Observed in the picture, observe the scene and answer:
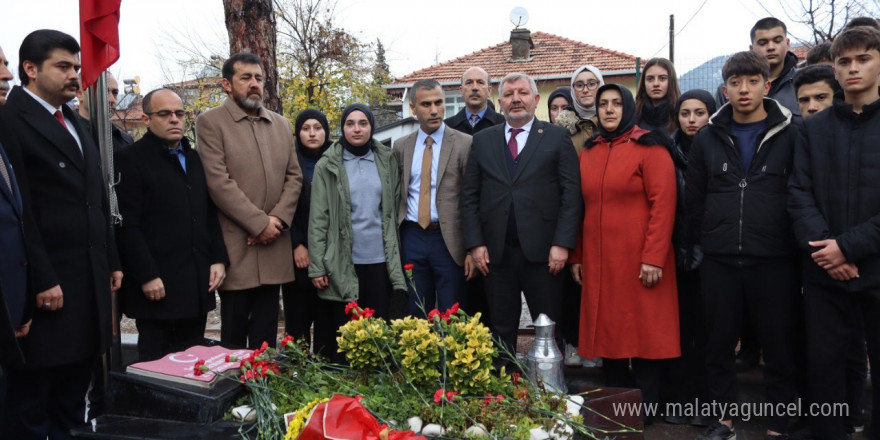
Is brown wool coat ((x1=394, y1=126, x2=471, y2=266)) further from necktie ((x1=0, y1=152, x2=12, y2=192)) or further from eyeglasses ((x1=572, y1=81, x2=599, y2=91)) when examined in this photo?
necktie ((x1=0, y1=152, x2=12, y2=192))

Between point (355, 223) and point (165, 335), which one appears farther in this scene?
point (355, 223)

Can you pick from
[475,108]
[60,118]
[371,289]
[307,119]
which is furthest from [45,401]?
[475,108]

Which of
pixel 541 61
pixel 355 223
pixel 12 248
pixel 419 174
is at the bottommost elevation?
pixel 355 223

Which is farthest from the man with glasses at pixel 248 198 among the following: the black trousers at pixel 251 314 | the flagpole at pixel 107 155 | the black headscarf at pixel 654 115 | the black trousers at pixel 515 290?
the black headscarf at pixel 654 115

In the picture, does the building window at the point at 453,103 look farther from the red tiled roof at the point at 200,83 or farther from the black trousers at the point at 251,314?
the black trousers at the point at 251,314

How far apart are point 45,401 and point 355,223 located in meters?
2.13

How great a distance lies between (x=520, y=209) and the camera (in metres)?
4.34

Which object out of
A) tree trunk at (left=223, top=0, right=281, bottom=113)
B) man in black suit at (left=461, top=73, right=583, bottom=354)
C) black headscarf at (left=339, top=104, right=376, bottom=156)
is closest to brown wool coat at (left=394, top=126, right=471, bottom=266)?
man in black suit at (left=461, top=73, right=583, bottom=354)

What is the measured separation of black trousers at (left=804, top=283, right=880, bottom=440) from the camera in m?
3.41

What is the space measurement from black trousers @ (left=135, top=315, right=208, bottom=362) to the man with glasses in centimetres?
18

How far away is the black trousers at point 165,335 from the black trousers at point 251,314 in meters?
0.20

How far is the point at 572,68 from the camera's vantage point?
21188mm

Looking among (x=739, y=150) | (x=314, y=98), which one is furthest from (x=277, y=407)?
(x=314, y=98)

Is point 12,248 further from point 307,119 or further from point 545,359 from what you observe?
point 545,359
